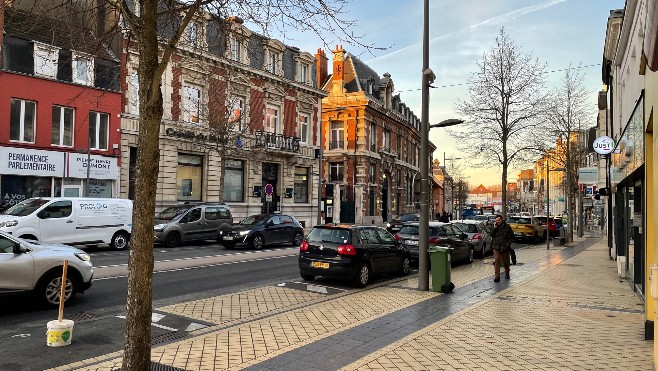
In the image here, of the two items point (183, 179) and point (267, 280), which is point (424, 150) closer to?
point (267, 280)

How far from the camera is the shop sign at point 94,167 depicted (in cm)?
2542

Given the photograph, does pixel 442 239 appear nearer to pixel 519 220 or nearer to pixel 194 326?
pixel 194 326

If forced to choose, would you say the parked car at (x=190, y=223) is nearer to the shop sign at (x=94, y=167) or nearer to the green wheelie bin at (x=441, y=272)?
the shop sign at (x=94, y=167)

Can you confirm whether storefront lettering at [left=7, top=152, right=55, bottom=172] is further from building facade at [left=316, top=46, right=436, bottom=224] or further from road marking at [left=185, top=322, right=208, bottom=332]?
building facade at [left=316, top=46, right=436, bottom=224]

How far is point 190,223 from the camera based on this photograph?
74.6 feet

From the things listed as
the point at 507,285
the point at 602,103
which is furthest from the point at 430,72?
the point at 602,103

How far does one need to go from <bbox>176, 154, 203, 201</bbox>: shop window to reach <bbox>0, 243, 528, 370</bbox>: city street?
12116 millimetres

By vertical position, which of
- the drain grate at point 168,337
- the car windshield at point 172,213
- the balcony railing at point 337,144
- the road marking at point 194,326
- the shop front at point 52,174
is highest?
the balcony railing at point 337,144

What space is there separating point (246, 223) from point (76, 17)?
49.8 feet

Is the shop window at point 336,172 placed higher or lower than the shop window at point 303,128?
lower

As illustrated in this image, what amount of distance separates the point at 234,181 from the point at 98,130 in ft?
34.5

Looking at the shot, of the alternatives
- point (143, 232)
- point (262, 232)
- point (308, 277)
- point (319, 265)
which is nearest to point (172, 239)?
point (262, 232)

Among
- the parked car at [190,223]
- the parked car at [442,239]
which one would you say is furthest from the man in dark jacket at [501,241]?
the parked car at [190,223]

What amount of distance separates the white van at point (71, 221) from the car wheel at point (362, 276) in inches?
443
